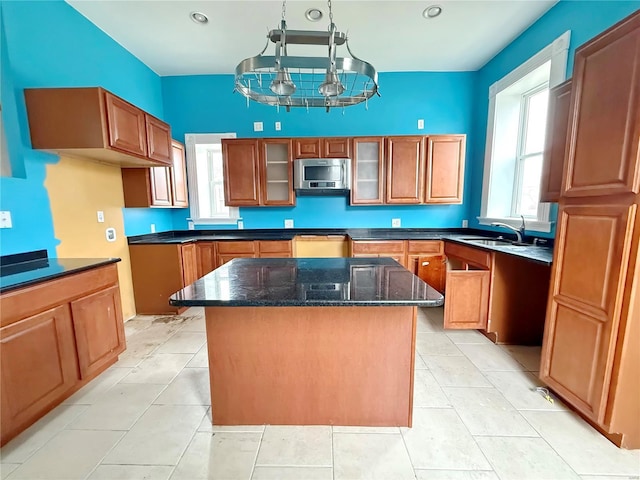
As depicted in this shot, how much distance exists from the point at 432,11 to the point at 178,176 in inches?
133

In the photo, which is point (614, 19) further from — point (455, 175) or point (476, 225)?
point (476, 225)

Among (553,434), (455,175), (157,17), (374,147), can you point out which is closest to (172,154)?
(157,17)

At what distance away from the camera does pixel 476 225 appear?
3.63 m

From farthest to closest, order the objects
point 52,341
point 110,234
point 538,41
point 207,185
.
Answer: point 207,185 → point 110,234 → point 538,41 → point 52,341

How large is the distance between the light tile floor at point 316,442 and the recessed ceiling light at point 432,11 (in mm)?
3145

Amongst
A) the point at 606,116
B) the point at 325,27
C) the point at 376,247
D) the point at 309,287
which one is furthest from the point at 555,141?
the point at 325,27

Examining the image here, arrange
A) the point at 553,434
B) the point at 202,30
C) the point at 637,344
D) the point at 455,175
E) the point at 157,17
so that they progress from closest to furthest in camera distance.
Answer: the point at 637,344 → the point at 553,434 → the point at 157,17 → the point at 202,30 → the point at 455,175

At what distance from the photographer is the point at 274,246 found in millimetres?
3389

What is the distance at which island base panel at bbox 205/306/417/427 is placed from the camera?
1.42 m

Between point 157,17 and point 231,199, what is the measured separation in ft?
6.26

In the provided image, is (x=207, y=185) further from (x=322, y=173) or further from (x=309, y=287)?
(x=309, y=287)

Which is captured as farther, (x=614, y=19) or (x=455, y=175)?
(x=455, y=175)

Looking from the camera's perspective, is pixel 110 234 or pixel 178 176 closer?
pixel 110 234

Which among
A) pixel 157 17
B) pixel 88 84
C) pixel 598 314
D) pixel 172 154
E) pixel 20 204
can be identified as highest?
pixel 157 17
